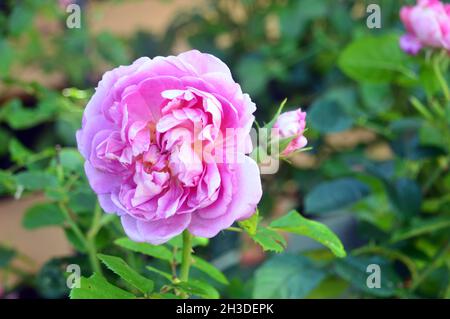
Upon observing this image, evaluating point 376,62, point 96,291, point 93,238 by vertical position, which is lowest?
point 96,291

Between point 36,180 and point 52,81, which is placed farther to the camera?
point 52,81

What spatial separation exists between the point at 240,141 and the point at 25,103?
64.7 inches

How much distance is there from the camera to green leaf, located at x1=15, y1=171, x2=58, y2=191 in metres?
0.63

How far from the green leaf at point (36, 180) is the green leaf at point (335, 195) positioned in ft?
0.93

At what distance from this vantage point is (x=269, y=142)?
479 mm

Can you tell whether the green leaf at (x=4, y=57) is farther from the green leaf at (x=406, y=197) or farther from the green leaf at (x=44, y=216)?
the green leaf at (x=406, y=197)

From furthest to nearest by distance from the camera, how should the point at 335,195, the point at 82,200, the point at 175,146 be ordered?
1. the point at 335,195
2. the point at 82,200
3. the point at 175,146

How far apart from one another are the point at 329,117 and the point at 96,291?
50 centimetres

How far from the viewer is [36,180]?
0.65 meters

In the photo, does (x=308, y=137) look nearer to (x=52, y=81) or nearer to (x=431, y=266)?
(x=431, y=266)

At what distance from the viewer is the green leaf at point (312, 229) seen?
50cm

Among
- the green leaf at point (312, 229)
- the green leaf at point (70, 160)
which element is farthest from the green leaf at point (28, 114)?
the green leaf at point (312, 229)

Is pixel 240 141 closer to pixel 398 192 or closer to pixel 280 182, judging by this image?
pixel 398 192

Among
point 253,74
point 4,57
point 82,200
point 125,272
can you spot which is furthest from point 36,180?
point 253,74
